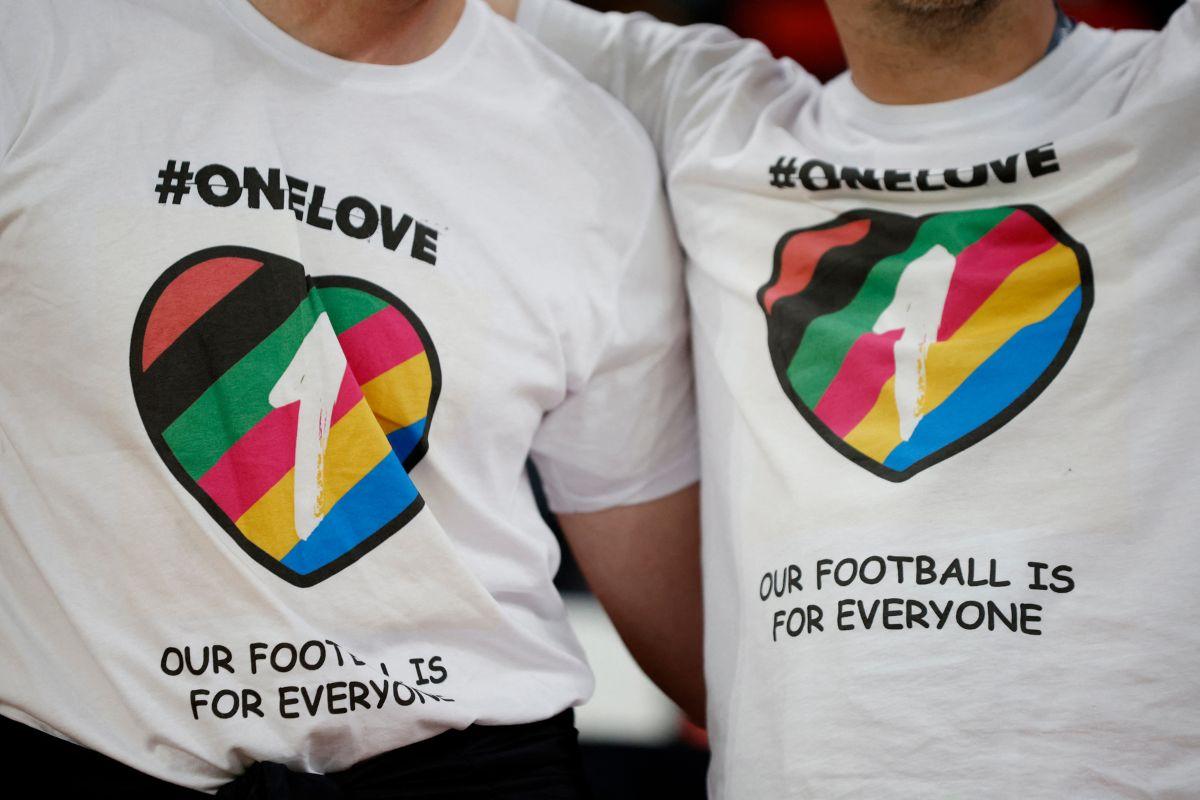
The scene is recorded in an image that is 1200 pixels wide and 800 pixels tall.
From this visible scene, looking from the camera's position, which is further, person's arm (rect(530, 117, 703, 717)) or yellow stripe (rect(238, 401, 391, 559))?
person's arm (rect(530, 117, 703, 717))

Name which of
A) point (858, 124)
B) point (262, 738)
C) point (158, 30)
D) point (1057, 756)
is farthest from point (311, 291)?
point (1057, 756)

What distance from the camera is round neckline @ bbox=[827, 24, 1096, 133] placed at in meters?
1.20

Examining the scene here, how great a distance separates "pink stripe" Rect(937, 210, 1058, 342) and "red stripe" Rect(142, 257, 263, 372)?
0.67 m

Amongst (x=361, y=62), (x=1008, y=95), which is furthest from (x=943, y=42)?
(x=361, y=62)

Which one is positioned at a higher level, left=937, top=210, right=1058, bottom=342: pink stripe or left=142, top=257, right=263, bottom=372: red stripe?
left=142, top=257, right=263, bottom=372: red stripe

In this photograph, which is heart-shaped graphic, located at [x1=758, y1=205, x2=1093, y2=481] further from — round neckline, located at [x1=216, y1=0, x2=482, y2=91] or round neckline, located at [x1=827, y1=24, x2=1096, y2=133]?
round neckline, located at [x1=216, y1=0, x2=482, y2=91]

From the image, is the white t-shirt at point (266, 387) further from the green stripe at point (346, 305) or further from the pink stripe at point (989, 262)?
the pink stripe at point (989, 262)

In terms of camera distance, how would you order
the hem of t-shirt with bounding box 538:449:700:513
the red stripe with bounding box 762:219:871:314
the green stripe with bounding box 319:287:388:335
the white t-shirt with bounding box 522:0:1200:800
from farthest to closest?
the hem of t-shirt with bounding box 538:449:700:513 < the red stripe with bounding box 762:219:871:314 < the green stripe with bounding box 319:287:388:335 < the white t-shirt with bounding box 522:0:1200:800

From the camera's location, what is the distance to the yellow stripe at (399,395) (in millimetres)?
1120

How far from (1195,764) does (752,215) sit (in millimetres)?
665

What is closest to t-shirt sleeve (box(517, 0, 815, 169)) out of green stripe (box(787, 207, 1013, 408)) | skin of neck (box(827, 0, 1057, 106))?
skin of neck (box(827, 0, 1057, 106))

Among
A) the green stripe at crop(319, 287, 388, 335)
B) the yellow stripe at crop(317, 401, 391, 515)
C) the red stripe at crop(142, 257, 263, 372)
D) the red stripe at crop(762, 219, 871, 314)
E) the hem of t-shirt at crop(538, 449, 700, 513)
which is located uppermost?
the red stripe at crop(142, 257, 263, 372)

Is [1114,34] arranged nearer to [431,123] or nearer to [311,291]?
[431,123]

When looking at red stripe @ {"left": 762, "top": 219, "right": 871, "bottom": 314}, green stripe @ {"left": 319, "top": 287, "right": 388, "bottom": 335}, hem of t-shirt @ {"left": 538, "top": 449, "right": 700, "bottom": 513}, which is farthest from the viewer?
hem of t-shirt @ {"left": 538, "top": 449, "right": 700, "bottom": 513}
